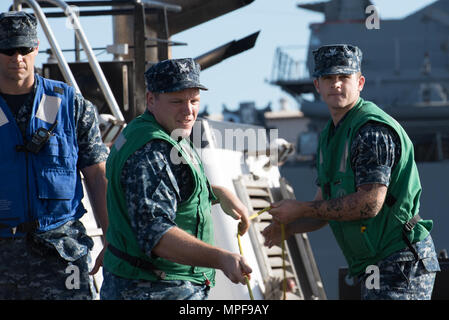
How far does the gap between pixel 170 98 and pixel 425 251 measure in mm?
1448

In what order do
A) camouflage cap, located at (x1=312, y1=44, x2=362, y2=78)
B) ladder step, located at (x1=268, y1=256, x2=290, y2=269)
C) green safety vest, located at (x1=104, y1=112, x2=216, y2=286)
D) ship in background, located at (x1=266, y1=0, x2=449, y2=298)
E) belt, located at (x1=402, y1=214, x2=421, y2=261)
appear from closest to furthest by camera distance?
green safety vest, located at (x1=104, y1=112, x2=216, y2=286)
belt, located at (x1=402, y1=214, x2=421, y2=261)
camouflage cap, located at (x1=312, y1=44, x2=362, y2=78)
ladder step, located at (x1=268, y1=256, x2=290, y2=269)
ship in background, located at (x1=266, y1=0, x2=449, y2=298)

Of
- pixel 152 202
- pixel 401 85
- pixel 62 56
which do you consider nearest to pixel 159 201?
pixel 152 202

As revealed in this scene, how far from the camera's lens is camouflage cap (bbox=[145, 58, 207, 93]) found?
3.31 metres

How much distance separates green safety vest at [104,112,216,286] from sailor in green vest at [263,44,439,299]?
31.8 inches

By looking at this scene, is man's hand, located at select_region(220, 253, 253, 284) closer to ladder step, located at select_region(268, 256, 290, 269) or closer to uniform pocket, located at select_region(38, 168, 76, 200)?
uniform pocket, located at select_region(38, 168, 76, 200)

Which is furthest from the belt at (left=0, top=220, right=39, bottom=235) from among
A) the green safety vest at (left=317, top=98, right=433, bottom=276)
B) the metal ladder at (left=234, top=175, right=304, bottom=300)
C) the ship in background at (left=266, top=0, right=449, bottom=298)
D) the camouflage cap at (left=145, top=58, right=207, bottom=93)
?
the ship in background at (left=266, top=0, right=449, bottom=298)

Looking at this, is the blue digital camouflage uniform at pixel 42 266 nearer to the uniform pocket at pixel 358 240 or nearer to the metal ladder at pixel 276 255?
the uniform pocket at pixel 358 240

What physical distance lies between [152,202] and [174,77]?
19.3 inches

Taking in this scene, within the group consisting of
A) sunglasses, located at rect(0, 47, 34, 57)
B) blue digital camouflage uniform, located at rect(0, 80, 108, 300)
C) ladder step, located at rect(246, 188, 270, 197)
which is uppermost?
sunglasses, located at rect(0, 47, 34, 57)

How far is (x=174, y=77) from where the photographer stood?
3314 millimetres

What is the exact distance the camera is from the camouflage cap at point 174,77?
3309mm

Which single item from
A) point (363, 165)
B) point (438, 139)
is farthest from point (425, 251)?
point (438, 139)

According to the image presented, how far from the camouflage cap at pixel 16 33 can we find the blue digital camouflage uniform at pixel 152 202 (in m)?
0.94

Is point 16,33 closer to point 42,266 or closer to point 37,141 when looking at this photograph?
point 37,141
